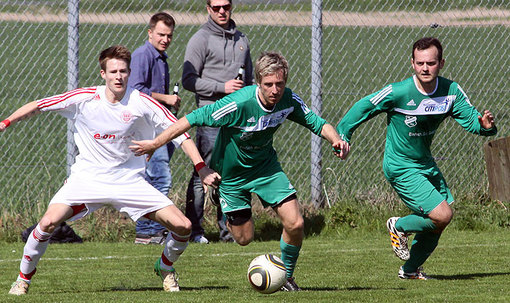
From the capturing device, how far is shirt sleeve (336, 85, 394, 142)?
23.3 ft

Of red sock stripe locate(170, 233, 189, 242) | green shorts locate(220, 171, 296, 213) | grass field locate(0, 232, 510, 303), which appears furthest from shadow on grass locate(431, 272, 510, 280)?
red sock stripe locate(170, 233, 189, 242)

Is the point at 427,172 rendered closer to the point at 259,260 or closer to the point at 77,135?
the point at 259,260

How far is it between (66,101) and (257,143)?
1511 millimetres

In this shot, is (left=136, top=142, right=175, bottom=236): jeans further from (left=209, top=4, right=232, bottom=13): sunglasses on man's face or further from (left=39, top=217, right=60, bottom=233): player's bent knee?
(left=39, top=217, right=60, bottom=233): player's bent knee

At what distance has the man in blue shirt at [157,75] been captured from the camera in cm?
864

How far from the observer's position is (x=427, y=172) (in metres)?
7.27

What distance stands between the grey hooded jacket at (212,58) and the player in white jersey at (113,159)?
1.95 metres

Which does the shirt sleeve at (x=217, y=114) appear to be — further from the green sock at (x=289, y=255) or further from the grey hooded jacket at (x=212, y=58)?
→ the grey hooded jacket at (x=212, y=58)

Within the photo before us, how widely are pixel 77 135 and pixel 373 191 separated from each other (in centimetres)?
429

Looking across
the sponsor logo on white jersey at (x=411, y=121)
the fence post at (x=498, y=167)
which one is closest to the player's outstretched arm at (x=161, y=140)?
the sponsor logo on white jersey at (x=411, y=121)

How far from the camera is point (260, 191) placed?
6.80 metres


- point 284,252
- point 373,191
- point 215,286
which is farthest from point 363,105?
point 373,191

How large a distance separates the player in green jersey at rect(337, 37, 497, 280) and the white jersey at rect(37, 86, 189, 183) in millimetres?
1607

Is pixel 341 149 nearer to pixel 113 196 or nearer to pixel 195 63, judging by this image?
pixel 113 196
